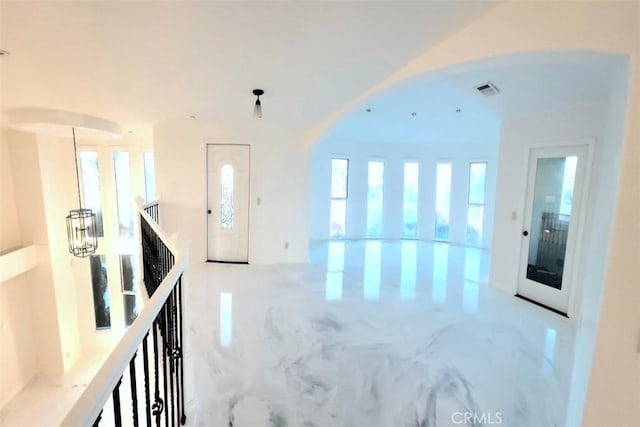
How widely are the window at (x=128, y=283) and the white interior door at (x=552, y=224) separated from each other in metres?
7.86

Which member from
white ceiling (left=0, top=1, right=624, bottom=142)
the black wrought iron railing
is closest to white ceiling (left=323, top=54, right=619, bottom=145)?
white ceiling (left=0, top=1, right=624, bottom=142)

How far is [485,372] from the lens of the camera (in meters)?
2.45

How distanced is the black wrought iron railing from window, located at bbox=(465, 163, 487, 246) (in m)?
6.86

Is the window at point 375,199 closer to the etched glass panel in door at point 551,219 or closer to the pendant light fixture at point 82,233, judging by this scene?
the etched glass panel in door at point 551,219

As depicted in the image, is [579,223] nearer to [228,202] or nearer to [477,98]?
[477,98]

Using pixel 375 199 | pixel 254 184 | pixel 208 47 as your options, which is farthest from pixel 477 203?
pixel 208 47

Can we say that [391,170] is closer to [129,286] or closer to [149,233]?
[149,233]

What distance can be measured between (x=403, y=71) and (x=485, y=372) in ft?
8.62

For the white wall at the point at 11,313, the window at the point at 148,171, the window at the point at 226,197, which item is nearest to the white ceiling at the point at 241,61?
the window at the point at 226,197

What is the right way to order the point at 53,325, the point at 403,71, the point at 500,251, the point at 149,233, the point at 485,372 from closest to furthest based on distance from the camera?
1. the point at 485,372
2. the point at 403,71
3. the point at 149,233
4. the point at 500,251
5. the point at 53,325

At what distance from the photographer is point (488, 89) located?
3.60 metres

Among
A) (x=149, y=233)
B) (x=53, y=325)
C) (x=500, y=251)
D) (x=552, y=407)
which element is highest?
(x=149, y=233)

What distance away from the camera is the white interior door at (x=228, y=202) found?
516 centimetres

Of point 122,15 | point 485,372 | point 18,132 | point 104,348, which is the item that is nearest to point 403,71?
point 122,15
